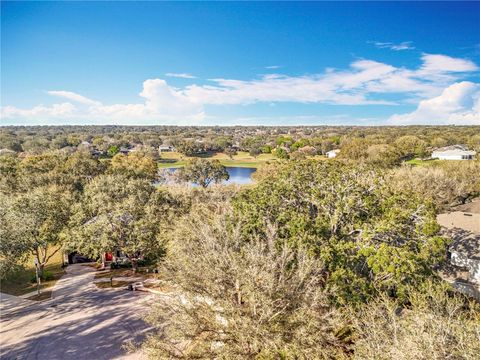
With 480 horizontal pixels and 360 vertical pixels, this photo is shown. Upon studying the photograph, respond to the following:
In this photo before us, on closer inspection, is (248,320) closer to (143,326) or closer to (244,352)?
(244,352)

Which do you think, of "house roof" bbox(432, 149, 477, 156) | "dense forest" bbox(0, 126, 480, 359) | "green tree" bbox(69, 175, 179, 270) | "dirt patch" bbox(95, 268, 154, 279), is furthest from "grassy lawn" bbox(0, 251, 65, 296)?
"house roof" bbox(432, 149, 477, 156)

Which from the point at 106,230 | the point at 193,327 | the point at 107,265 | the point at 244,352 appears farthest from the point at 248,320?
the point at 107,265

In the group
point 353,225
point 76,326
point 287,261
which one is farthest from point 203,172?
point 287,261

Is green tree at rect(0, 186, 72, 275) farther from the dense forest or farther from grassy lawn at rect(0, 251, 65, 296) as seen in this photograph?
grassy lawn at rect(0, 251, 65, 296)

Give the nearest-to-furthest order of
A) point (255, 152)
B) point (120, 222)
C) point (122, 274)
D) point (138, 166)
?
point (120, 222)
point (122, 274)
point (138, 166)
point (255, 152)

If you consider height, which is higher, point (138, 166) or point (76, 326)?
point (138, 166)

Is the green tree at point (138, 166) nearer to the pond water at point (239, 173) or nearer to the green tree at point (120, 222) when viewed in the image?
the pond water at point (239, 173)

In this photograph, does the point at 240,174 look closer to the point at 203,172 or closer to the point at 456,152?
the point at 203,172

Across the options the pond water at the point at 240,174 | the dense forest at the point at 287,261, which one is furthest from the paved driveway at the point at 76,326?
the pond water at the point at 240,174
